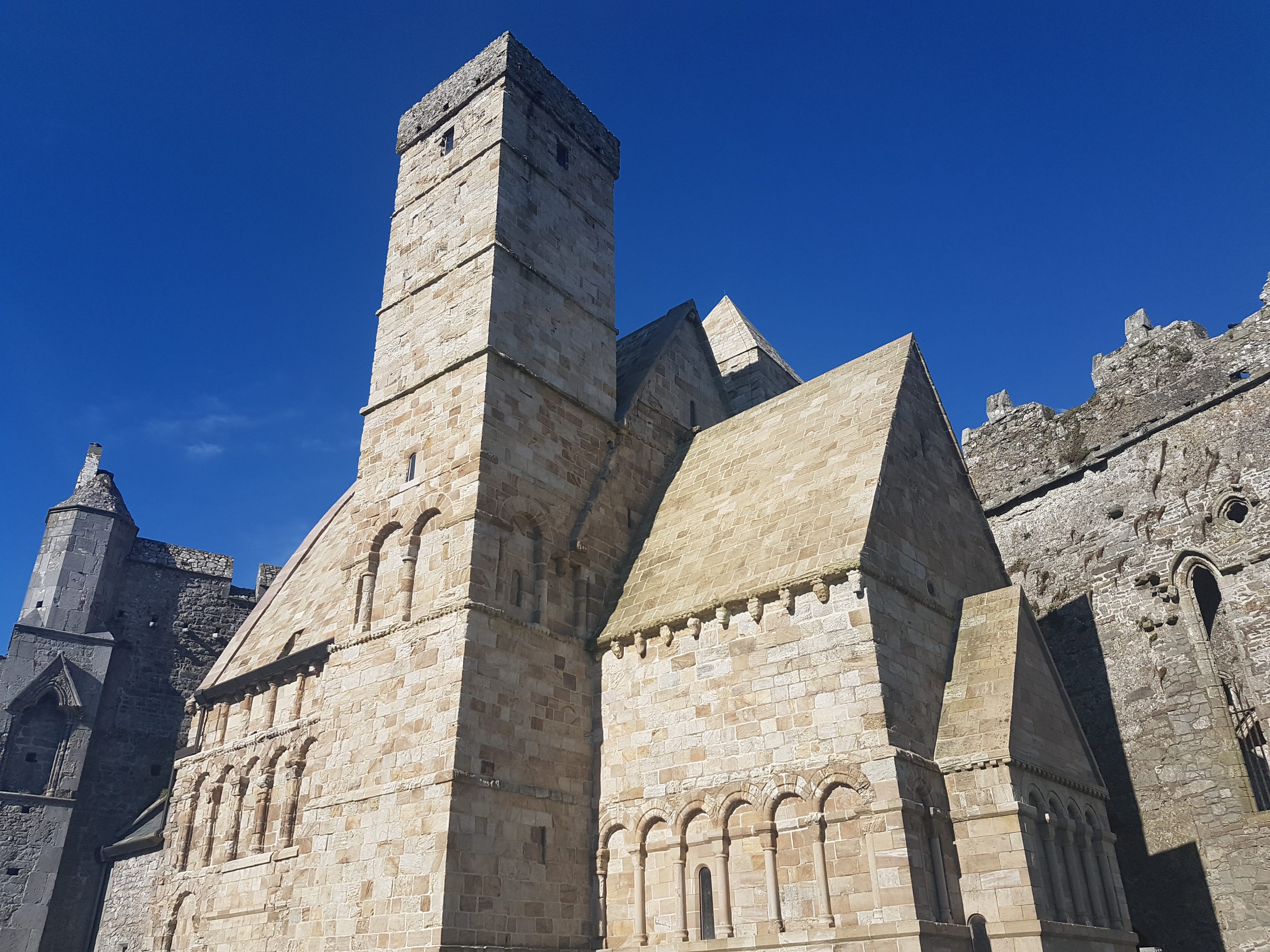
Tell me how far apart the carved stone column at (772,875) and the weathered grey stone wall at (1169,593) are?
1013cm

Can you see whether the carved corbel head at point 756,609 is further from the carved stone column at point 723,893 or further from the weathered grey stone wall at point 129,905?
the weathered grey stone wall at point 129,905

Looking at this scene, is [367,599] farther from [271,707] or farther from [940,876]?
[940,876]

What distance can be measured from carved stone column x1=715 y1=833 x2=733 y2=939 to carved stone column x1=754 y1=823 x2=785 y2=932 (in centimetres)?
65

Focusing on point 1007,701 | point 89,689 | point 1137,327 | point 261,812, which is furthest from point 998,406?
point 89,689

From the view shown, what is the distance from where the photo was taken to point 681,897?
1512 cm

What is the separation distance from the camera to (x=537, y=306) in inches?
827

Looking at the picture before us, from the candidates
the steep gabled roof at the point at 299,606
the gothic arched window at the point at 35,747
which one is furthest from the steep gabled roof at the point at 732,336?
the gothic arched window at the point at 35,747

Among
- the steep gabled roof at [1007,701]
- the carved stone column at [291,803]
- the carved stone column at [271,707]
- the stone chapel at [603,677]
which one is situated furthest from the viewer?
the carved stone column at [271,707]

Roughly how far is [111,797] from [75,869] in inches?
86.3

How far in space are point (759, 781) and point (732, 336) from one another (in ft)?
57.1

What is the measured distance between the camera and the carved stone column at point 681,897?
590 inches

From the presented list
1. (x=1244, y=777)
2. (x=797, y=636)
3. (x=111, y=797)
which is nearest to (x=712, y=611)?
(x=797, y=636)

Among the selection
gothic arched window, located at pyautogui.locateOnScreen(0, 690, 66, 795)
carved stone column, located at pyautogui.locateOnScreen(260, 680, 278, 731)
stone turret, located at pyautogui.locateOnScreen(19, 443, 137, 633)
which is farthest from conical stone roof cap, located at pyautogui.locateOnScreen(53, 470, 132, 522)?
carved stone column, located at pyautogui.locateOnScreen(260, 680, 278, 731)

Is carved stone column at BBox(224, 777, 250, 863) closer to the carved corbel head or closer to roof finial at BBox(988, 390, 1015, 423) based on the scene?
the carved corbel head
